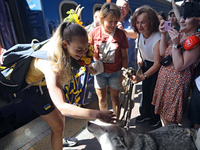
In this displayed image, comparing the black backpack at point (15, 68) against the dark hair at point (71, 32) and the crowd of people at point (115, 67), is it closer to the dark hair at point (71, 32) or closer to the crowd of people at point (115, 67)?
the crowd of people at point (115, 67)

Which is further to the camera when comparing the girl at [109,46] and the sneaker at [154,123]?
the sneaker at [154,123]

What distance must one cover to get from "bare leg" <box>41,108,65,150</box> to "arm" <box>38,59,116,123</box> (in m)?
0.64

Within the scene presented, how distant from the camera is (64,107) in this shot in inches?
45.1

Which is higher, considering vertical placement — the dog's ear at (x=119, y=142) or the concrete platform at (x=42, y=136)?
the dog's ear at (x=119, y=142)

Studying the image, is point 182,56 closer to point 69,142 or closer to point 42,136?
point 69,142

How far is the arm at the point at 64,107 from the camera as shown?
1114 mm

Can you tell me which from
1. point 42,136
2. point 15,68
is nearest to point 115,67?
point 15,68

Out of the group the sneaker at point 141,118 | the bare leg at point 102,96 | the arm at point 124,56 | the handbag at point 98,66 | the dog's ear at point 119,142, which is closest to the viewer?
the dog's ear at point 119,142

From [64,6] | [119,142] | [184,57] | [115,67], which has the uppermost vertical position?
[64,6]

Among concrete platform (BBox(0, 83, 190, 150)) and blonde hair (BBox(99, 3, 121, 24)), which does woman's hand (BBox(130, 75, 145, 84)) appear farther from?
concrete platform (BBox(0, 83, 190, 150))

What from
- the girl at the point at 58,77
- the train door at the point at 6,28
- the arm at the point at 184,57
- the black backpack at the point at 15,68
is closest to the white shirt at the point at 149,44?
the arm at the point at 184,57

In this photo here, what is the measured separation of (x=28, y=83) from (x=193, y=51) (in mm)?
1918

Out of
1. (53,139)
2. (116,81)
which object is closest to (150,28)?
(116,81)

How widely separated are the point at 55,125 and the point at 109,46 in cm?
134
